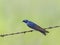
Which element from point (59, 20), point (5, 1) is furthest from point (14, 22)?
point (59, 20)

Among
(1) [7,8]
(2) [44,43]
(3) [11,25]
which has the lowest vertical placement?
(2) [44,43]

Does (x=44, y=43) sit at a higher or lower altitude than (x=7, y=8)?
lower

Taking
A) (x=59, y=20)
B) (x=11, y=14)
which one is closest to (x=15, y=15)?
(x=11, y=14)

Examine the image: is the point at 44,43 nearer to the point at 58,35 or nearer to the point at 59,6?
the point at 58,35

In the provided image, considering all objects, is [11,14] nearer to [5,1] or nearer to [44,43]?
[5,1]

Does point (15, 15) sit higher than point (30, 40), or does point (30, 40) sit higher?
point (15, 15)
